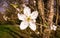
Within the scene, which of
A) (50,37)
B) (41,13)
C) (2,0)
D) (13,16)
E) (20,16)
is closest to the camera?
(20,16)

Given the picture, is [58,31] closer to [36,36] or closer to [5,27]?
[36,36]

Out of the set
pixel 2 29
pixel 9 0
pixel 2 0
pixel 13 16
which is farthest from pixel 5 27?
pixel 2 0

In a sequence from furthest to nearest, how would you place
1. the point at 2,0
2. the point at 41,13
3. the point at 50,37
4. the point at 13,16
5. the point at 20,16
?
the point at 2,0, the point at 13,16, the point at 50,37, the point at 41,13, the point at 20,16

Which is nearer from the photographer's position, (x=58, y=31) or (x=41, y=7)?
(x=41, y=7)

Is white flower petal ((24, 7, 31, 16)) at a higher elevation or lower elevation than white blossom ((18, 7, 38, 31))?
higher

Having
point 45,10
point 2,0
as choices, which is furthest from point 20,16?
point 2,0

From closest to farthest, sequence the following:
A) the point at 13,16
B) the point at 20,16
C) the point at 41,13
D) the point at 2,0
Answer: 1. the point at 20,16
2. the point at 41,13
3. the point at 13,16
4. the point at 2,0

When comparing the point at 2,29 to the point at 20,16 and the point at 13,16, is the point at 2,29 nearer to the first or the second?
the point at 13,16

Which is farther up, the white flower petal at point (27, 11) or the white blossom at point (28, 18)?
the white flower petal at point (27, 11)

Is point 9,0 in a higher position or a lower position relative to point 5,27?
higher
